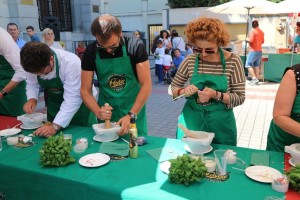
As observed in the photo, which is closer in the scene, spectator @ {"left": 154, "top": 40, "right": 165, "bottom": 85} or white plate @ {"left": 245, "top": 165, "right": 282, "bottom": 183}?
white plate @ {"left": 245, "top": 165, "right": 282, "bottom": 183}

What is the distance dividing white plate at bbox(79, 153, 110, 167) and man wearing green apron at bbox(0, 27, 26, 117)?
4.19ft

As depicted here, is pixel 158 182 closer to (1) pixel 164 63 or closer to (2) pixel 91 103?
(2) pixel 91 103

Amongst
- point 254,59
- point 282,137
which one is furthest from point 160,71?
point 282,137

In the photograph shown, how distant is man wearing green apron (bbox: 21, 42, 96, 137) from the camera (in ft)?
5.87

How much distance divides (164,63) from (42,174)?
687 cm

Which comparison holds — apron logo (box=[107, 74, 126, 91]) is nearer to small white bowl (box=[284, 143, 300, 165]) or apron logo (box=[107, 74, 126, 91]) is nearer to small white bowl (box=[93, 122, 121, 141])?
small white bowl (box=[93, 122, 121, 141])

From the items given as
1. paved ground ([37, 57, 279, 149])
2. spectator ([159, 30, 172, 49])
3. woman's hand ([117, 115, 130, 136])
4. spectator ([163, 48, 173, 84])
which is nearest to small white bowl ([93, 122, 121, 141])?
woman's hand ([117, 115, 130, 136])

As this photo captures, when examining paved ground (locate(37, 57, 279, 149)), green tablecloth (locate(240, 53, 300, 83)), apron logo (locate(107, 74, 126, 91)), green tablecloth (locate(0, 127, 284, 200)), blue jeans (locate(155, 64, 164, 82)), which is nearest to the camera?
green tablecloth (locate(0, 127, 284, 200))

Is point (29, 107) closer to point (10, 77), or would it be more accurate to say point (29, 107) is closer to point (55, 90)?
point (55, 90)

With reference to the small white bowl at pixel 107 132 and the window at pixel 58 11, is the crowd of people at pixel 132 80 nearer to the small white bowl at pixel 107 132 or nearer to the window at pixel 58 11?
the small white bowl at pixel 107 132

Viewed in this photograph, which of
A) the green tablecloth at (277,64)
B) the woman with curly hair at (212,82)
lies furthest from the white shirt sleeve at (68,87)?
the green tablecloth at (277,64)

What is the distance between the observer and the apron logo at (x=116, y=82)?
2098 mm

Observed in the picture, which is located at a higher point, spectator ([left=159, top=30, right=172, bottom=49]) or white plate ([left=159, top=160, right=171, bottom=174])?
spectator ([left=159, top=30, right=172, bottom=49])

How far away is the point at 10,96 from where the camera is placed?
2.84 m
